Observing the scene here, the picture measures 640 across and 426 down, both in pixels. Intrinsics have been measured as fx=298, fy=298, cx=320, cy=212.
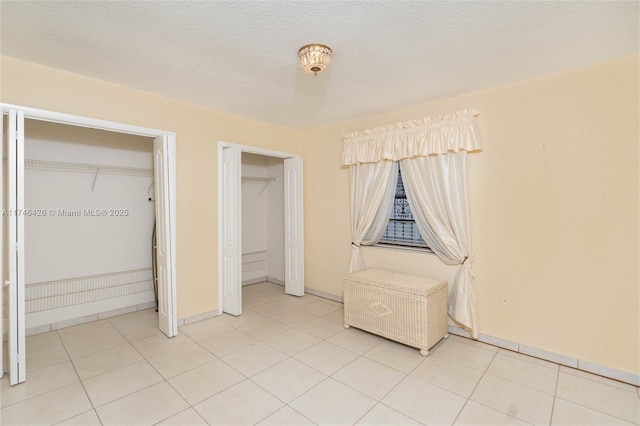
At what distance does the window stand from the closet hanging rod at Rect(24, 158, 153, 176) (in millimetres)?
3336

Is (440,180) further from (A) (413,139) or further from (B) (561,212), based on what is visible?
(B) (561,212)

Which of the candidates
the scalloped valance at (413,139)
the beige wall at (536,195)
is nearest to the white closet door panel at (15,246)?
the beige wall at (536,195)

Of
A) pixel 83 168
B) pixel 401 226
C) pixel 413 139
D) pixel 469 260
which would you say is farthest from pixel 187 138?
pixel 469 260

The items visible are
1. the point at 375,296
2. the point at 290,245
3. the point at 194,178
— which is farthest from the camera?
the point at 290,245

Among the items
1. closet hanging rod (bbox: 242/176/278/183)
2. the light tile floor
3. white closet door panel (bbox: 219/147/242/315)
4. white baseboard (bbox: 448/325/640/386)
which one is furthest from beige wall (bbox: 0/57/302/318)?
white baseboard (bbox: 448/325/640/386)

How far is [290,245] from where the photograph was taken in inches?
185

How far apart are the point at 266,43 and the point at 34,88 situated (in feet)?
6.68

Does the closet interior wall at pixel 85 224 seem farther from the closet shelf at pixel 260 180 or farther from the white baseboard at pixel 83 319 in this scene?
the closet shelf at pixel 260 180

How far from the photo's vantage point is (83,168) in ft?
11.7

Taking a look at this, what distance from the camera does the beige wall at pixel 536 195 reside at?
93.6 inches

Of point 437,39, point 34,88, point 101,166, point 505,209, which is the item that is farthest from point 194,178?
point 505,209

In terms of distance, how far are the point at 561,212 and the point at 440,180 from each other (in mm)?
1077

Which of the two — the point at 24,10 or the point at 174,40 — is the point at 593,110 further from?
the point at 24,10

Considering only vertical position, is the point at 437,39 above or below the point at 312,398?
above
